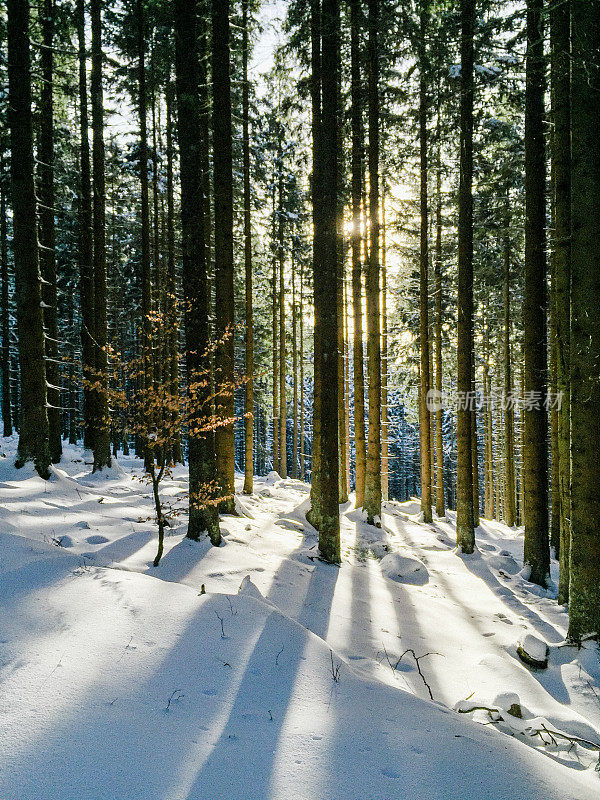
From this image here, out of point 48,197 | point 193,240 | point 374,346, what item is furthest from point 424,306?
point 48,197

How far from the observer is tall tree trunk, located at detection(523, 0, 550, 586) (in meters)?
9.30

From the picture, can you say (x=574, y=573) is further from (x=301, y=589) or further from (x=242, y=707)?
(x=242, y=707)

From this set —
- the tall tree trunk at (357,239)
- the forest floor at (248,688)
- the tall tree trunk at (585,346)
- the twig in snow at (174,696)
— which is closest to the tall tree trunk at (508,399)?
the tall tree trunk at (357,239)

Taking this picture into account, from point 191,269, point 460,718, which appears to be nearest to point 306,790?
point 460,718

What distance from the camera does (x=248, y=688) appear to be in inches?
120

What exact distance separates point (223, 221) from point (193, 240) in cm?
282

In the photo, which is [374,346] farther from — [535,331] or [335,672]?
[335,672]

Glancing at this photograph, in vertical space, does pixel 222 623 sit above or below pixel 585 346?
below

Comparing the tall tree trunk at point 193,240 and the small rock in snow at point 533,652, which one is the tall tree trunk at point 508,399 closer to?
the tall tree trunk at point 193,240

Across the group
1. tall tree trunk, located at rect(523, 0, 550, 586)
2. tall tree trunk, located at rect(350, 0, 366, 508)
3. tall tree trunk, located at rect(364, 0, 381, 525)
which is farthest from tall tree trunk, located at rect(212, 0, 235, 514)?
tall tree trunk, located at rect(523, 0, 550, 586)

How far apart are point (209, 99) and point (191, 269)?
525 cm

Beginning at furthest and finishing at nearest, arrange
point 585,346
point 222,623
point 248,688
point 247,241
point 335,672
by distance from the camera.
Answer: point 247,241, point 585,346, point 222,623, point 335,672, point 248,688

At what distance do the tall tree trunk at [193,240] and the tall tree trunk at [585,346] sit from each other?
201 inches

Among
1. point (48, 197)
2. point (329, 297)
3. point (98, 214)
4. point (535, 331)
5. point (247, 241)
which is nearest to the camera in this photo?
point (329, 297)
